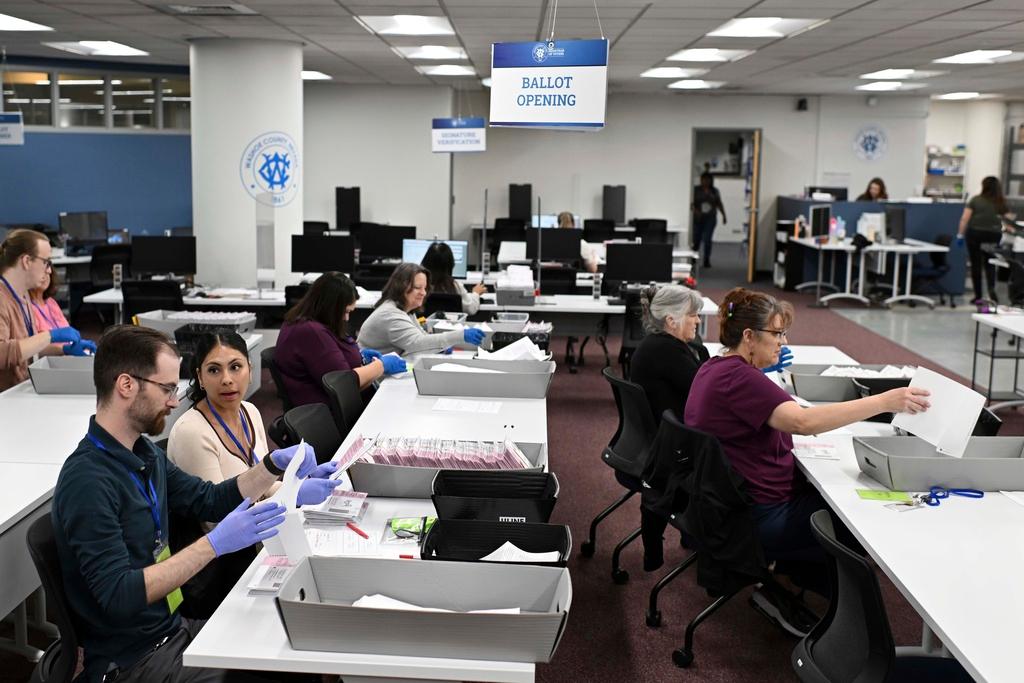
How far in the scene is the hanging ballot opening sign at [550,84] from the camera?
5.84 metres

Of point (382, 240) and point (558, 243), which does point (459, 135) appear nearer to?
point (382, 240)

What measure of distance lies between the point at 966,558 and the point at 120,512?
2.23 m

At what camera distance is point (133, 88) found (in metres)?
13.9

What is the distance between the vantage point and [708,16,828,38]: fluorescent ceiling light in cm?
848

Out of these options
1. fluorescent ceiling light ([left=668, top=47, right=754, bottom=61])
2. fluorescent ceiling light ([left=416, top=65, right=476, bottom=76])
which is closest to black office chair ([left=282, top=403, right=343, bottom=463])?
fluorescent ceiling light ([left=668, top=47, right=754, bottom=61])

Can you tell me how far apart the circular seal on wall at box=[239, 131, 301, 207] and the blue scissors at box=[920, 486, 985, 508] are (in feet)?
26.3

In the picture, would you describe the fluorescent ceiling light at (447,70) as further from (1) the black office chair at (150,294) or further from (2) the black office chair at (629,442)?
(2) the black office chair at (629,442)

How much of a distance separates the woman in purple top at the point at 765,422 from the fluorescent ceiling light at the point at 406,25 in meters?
5.42

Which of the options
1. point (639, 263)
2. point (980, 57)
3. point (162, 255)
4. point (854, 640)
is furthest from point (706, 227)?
point (854, 640)

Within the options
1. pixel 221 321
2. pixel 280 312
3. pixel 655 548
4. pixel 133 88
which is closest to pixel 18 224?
pixel 133 88

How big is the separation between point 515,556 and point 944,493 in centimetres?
161

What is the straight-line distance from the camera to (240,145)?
994 cm

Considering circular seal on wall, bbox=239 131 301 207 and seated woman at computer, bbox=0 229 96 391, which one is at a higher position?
circular seal on wall, bbox=239 131 301 207

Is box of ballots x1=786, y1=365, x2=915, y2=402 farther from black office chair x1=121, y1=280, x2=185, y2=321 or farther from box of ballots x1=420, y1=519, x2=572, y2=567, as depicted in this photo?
black office chair x1=121, y1=280, x2=185, y2=321
